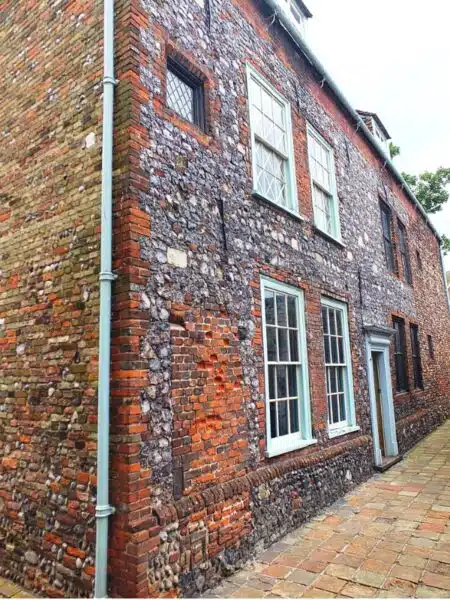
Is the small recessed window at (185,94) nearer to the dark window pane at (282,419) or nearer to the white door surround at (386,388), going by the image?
the dark window pane at (282,419)


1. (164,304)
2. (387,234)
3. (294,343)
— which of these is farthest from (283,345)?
(387,234)

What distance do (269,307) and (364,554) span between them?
3.01 meters

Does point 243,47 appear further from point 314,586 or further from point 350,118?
point 314,586

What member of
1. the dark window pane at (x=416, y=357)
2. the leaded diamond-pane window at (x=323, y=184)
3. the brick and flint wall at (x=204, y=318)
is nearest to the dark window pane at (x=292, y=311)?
the brick and flint wall at (x=204, y=318)

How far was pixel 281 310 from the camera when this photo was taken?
6.11m

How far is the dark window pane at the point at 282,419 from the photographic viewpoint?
A: 5.71 m

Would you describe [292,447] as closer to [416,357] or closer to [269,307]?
[269,307]

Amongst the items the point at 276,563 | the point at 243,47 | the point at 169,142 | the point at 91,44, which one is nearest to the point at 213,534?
the point at 276,563

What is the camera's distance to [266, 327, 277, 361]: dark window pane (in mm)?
5672

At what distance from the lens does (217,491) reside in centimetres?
432

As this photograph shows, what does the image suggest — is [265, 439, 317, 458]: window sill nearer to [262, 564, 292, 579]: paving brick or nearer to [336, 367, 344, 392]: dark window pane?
[262, 564, 292, 579]: paving brick

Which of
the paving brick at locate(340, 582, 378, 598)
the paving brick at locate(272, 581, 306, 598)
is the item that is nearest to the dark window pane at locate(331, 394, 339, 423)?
the paving brick at locate(340, 582, 378, 598)

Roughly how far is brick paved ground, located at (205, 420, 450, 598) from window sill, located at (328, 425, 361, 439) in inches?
37.2

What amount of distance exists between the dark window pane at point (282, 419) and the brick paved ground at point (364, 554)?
3.90 ft
